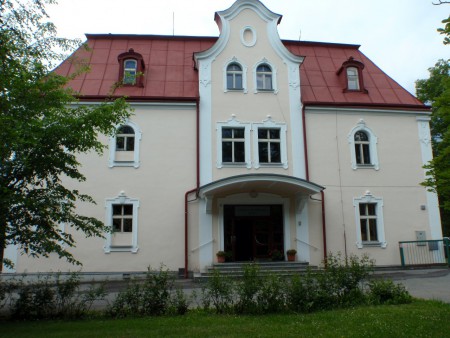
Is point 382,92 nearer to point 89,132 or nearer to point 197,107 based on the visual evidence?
point 197,107

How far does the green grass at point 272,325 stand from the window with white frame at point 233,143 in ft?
30.9

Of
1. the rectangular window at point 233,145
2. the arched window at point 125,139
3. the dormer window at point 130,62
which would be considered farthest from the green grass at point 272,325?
the dormer window at point 130,62

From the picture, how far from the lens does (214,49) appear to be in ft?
58.4

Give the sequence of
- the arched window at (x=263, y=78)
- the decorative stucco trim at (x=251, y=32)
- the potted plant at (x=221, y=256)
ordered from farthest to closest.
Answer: the decorative stucco trim at (x=251, y=32) → the arched window at (x=263, y=78) → the potted plant at (x=221, y=256)

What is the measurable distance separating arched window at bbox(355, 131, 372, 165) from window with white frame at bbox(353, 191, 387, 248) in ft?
4.91

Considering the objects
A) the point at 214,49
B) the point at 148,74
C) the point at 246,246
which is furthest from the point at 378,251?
the point at 148,74

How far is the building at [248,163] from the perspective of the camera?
1589 centimetres

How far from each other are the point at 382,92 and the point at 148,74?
11.1 m

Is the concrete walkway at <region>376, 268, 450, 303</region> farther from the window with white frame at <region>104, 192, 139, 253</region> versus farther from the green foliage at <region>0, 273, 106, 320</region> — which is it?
the window with white frame at <region>104, 192, 139, 253</region>

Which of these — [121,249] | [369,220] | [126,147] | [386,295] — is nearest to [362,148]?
[369,220]

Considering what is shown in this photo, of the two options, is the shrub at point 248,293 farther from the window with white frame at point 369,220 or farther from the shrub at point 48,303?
the window with white frame at point 369,220

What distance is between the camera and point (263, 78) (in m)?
18.0

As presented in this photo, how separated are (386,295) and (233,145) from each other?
964cm

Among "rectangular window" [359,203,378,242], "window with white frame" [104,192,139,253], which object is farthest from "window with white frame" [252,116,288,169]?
"window with white frame" [104,192,139,253]
